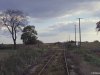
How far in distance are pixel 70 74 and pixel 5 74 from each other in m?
5.03

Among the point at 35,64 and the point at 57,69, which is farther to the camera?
the point at 35,64

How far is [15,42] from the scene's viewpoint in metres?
112

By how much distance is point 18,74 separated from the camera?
79.9 feet

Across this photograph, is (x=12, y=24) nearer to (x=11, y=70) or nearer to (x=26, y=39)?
(x=26, y=39)

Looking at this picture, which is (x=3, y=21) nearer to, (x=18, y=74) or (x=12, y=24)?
(x=12, y=24)

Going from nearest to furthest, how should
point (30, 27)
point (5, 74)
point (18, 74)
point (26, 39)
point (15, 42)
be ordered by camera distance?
point (5, 74)
point (18, 74)
point (15, 42)
point (26, 39)
point (30, 27)

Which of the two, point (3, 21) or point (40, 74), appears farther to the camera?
point (3, 21)

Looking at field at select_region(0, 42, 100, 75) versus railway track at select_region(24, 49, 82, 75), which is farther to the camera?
field at select_region(0, 42, 100, 75)

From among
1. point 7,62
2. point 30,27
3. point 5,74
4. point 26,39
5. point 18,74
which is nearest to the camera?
point 5,74

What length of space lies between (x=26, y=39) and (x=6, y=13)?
14.0 metres

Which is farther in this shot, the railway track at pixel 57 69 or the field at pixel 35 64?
the field at pixel 35 64

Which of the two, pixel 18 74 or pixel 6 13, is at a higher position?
pixel 6 13

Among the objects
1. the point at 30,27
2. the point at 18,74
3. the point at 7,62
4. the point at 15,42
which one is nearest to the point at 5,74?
the point at 18,74

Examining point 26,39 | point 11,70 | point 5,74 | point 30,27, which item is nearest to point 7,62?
point 11,70
